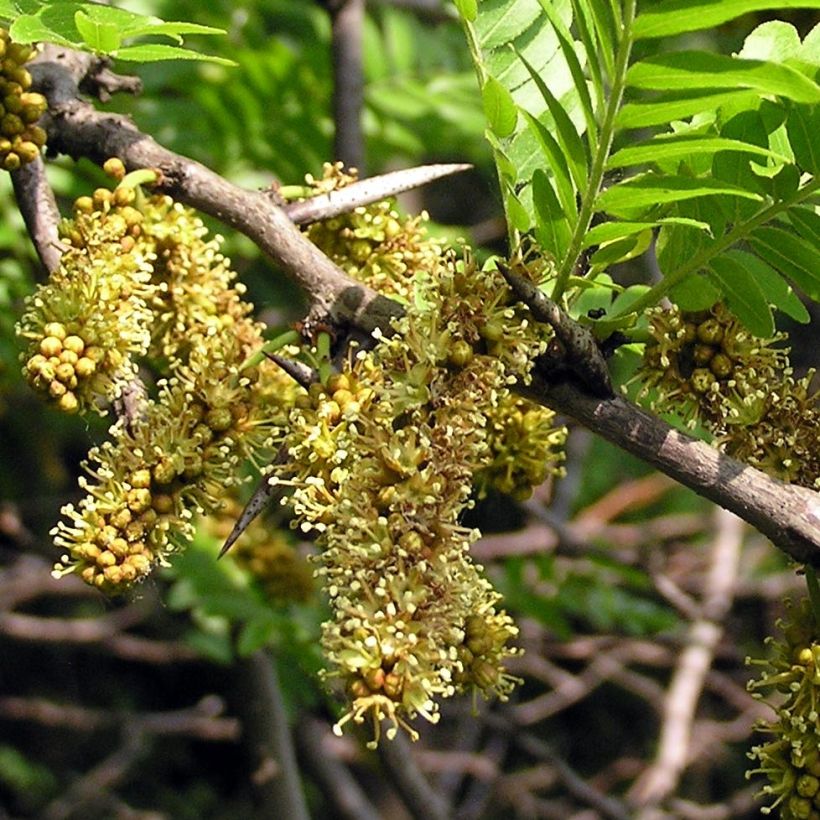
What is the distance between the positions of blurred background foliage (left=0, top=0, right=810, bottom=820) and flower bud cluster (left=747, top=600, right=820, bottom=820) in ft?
2.17

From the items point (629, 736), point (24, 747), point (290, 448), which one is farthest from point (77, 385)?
point (629, 736)

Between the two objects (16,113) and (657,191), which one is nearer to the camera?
(657,191)

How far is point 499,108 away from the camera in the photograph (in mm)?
1595

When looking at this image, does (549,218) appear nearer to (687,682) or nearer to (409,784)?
(409,784)

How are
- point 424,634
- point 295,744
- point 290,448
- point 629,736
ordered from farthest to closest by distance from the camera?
point 629,736 < point 295,744 < point 290,448 < point 424,634

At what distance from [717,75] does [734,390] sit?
522 millimetres

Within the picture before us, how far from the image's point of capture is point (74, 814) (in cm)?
537

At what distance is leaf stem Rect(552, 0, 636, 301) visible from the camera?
58.2 inches

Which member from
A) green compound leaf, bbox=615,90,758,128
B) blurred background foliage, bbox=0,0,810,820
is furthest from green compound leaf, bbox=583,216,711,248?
blurred background foliage, bbox=0,0,810,820

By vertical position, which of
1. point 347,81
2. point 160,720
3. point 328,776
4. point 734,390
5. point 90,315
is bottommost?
point 328,776

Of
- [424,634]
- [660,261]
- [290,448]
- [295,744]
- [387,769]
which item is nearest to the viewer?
[424,634]

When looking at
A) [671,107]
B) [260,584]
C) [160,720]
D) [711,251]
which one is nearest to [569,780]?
[260,584]

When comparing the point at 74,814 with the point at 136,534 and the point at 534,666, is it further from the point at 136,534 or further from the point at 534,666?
the point at 136,534

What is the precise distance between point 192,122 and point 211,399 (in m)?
1.87
